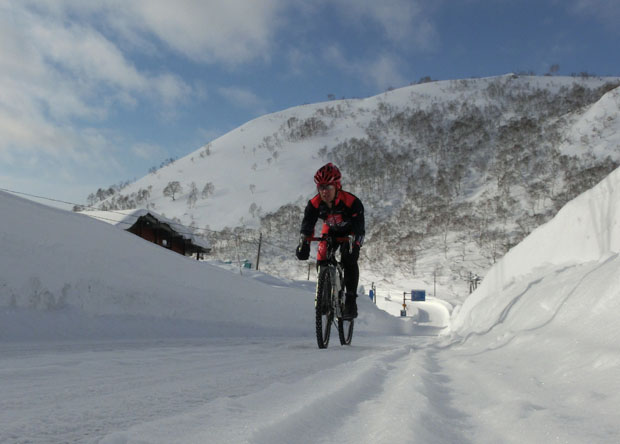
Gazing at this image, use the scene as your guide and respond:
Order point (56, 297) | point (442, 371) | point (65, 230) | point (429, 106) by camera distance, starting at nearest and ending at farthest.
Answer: point (442, 371), point (56, 297), point (65, 230), point (429, 106)

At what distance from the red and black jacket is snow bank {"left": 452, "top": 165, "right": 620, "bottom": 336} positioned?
83.4 inches

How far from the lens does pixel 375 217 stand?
127750 mm

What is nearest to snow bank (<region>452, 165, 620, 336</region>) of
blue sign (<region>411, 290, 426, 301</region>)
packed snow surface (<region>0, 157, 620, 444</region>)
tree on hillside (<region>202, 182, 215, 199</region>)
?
packed snow surface (<region>0, 157, 620, 444</region>)

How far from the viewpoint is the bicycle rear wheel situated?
16.6 feet

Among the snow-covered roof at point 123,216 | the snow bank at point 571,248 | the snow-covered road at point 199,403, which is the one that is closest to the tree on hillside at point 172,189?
the snow-covered roof at point 123,216

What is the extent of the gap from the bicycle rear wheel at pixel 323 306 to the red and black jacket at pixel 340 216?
0.55m

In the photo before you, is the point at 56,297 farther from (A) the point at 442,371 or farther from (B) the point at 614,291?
(B) the point at 614,291

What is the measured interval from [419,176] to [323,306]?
15093cm

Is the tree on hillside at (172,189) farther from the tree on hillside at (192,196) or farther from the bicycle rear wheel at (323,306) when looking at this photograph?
the bicycle rear wheel at (323,306)

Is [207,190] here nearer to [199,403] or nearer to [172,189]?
[172,189]

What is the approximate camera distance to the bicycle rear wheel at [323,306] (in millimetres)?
5074

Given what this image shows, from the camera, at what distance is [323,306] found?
5.23 metres

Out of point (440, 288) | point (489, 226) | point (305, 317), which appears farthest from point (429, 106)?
point (305, 317)

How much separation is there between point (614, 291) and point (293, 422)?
2353mm
